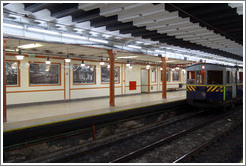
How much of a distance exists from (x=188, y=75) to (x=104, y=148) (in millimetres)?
7685

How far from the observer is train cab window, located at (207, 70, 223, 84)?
1086 centimetres

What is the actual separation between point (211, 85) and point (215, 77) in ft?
1.62

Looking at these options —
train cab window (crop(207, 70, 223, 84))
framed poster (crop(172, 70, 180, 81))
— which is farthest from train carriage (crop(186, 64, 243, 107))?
framed poster (crop(172, 70, 180, 81))

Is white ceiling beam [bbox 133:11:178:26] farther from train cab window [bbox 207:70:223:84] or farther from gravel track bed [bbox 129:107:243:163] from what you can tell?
train cab window [bbox 207:70:223:84]

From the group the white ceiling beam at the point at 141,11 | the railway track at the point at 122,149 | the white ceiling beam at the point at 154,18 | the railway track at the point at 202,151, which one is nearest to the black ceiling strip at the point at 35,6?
the white ceiling beam at the point at 141,11

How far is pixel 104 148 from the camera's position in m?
6.58

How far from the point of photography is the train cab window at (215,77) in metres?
10.9

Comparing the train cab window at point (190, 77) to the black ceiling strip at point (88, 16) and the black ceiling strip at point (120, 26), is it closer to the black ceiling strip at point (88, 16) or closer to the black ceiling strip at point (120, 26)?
the black ceiling strip at point (120, 26)

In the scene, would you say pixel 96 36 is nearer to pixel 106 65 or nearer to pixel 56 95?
pixel 56 95

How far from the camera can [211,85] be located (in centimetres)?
1102

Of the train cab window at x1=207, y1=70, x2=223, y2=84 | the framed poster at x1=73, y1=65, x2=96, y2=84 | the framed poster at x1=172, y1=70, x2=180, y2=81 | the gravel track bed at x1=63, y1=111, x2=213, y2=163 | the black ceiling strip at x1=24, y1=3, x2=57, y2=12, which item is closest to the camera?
the black ceiling strip at x1=24, y1=3, x2=57, y2=12

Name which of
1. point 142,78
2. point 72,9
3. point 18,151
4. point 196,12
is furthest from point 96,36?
point 142,78

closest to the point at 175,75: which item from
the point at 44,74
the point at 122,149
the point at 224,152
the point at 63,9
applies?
the point at 44,74

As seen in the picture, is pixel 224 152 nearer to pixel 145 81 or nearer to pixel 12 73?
pixel 12 73
